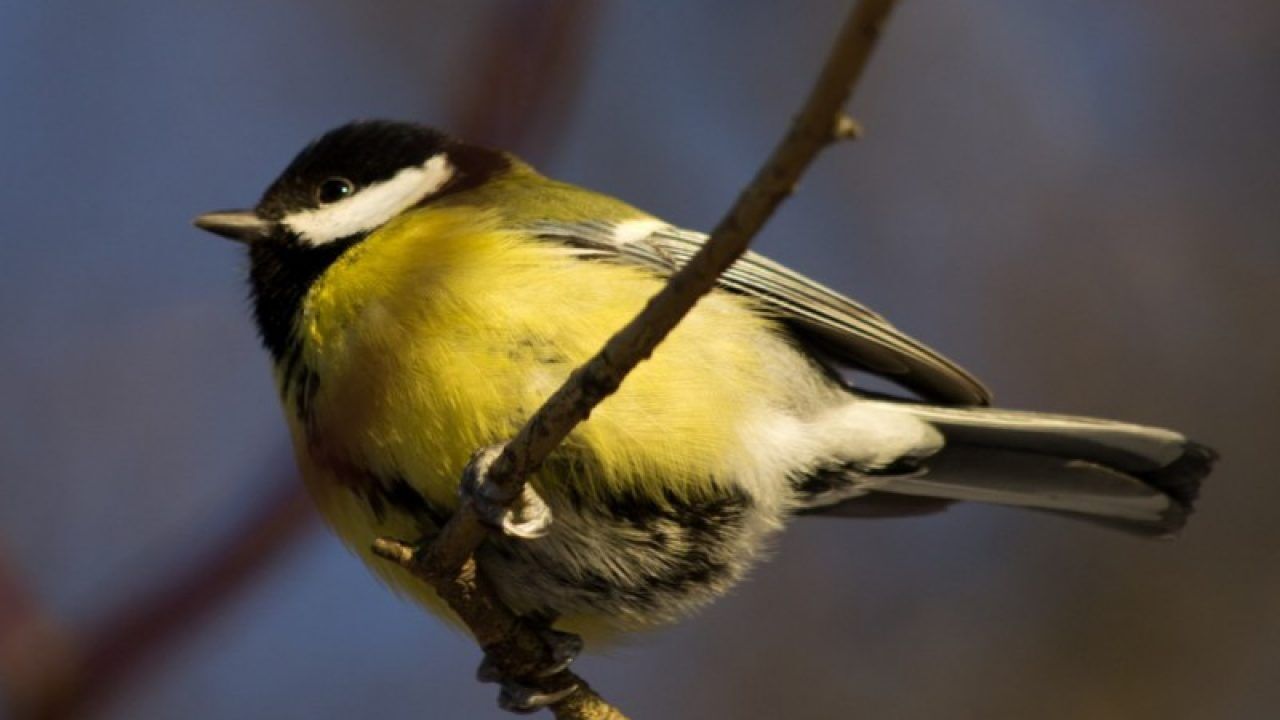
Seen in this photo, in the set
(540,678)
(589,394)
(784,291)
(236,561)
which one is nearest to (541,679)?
(540,678)

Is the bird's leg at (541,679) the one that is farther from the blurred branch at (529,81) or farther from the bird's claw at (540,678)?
the blurred branch at (529,81)

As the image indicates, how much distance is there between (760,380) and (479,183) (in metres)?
0.83

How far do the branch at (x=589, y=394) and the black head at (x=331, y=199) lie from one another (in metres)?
0.69

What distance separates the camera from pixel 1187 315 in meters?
4.66

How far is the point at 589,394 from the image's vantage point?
207 cm

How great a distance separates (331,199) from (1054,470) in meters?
1.66

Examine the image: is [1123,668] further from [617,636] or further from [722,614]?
[617,636]

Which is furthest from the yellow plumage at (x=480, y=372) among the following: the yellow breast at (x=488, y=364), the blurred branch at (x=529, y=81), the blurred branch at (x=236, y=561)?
the blurred branch at (x=529, y=81)

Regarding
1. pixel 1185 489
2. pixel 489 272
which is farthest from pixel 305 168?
pixel 1185 489

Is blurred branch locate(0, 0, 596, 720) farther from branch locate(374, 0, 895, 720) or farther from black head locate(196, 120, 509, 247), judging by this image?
black head locate(196, 120, 509, 247)

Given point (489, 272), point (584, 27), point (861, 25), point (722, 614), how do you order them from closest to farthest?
point (861, 25) < point (584, 27) < point (489, 272) < point (722, 614)

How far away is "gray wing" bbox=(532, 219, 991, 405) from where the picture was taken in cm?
305

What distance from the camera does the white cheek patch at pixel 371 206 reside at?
3.12m

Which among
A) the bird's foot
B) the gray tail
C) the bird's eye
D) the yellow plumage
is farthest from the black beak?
the gray tail
